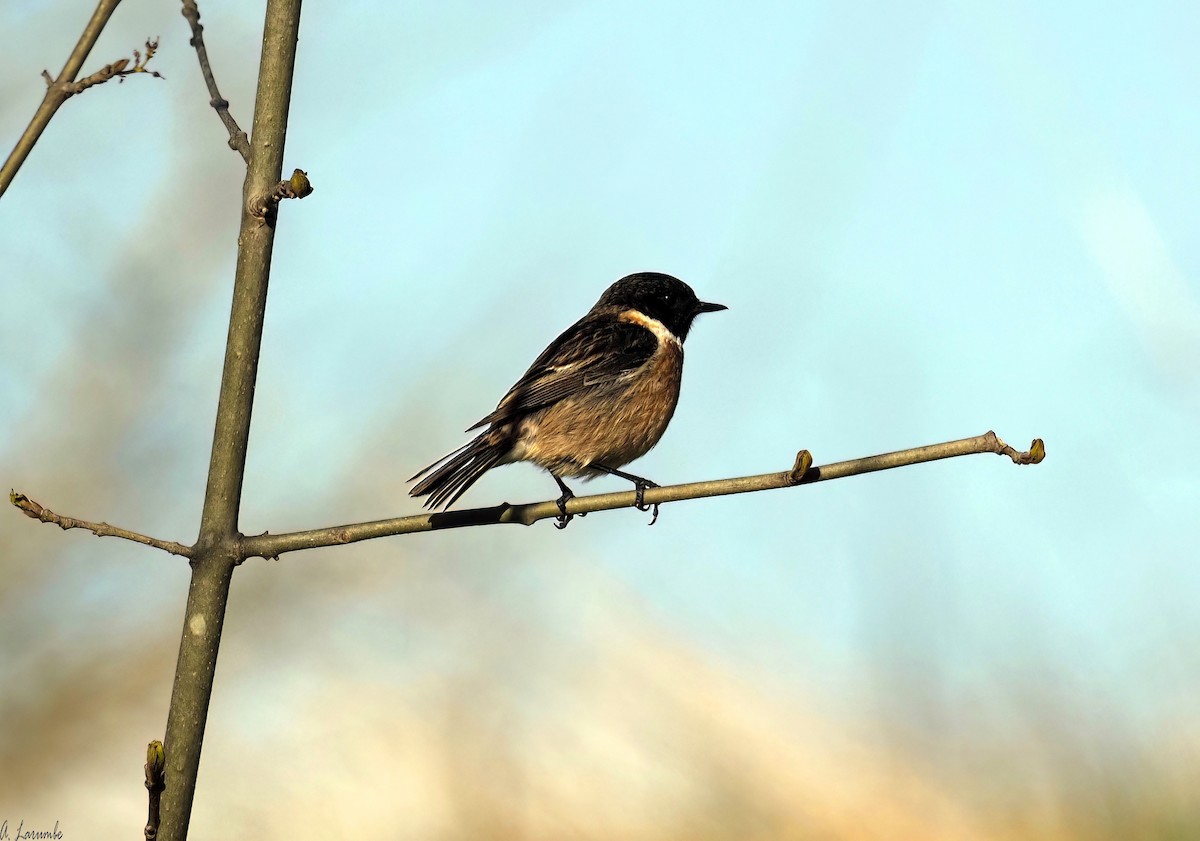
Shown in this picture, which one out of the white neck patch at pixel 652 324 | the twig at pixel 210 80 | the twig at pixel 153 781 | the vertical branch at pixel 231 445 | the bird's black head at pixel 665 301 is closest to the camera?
the twig at pixel 153 781

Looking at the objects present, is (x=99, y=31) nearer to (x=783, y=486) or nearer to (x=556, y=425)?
(x=783, y=486)

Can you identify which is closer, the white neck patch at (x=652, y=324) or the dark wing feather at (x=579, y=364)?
the dark wing feather at (x=579, y=364)

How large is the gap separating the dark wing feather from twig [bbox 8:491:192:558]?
2.83 metres

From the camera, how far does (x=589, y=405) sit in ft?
19.4

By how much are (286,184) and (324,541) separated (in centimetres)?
77

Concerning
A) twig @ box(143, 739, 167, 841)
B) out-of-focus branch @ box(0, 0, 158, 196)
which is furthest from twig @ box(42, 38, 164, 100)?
twig @ box(143, 739, 167, 841)

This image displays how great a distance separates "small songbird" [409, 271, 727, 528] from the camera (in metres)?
5.74

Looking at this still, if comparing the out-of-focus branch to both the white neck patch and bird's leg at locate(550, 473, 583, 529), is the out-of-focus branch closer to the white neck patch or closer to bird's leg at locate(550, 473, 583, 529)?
bird's leg at locate(550, 473, 583, 529)

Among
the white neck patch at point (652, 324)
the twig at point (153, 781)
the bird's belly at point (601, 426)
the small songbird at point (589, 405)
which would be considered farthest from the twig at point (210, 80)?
the white neck patch at point (652, 324)

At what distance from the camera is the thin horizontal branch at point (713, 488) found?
8.48ft

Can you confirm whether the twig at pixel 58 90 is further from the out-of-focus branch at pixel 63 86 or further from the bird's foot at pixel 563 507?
the bird's foot at pixel 563 507

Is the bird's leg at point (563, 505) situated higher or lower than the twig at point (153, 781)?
higher

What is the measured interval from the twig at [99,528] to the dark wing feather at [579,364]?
283 centimetres

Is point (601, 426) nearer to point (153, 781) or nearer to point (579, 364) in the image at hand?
point (579, 364)
